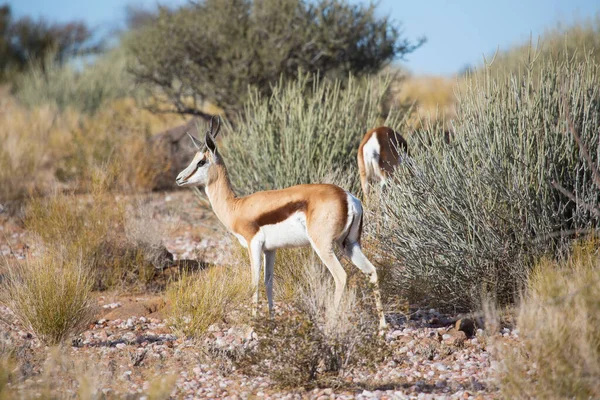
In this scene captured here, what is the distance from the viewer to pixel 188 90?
550 inches

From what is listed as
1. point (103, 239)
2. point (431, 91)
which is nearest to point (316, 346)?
point (103, 239)

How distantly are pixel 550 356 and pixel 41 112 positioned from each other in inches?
630

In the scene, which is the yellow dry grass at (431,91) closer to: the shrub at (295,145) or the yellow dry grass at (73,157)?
the yellow dry grass at (73,157)

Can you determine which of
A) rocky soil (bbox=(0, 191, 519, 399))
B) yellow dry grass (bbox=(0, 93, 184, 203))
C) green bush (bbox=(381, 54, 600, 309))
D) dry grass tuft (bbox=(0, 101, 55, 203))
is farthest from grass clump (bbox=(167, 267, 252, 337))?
dry grass tuft (bbox=(0, 101, 55, 203))

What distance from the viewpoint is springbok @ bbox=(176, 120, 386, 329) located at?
18.6 feet

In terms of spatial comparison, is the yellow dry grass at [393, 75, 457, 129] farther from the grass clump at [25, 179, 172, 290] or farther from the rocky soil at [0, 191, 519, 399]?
the rocky soil at [0, 191, 519, 399]

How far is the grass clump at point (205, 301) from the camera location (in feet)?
19.8

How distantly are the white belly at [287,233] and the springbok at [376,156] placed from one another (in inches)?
103

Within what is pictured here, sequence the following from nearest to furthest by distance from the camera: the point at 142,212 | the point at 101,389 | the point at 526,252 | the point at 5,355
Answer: the point at 101,389 → the point at 5,355 → the point at 526,252 → the point at 142,212

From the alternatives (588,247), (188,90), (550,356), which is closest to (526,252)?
(588,247)

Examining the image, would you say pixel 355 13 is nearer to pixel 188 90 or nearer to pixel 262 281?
pixel 188 90

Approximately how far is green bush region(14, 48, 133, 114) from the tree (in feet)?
20.8

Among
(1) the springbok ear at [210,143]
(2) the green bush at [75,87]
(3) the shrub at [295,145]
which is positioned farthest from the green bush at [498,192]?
(2) the green bush at [75,87]

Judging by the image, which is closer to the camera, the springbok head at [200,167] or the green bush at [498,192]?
the green bush at [498,192]
